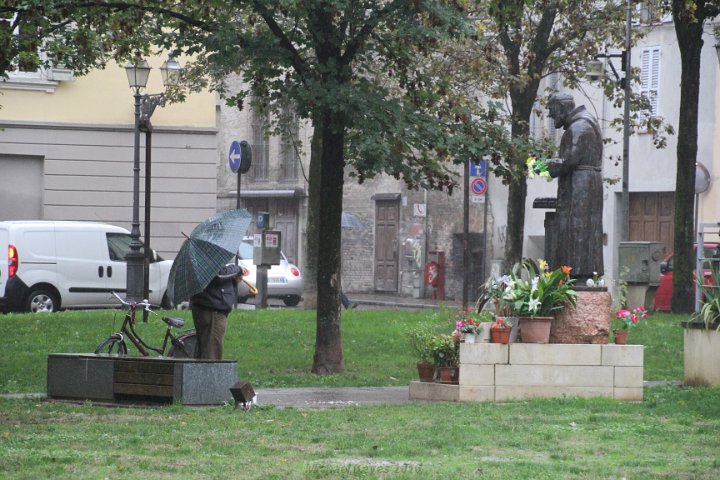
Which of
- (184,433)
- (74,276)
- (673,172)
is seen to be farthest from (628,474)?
(673,172)

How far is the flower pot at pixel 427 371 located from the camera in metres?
14.8

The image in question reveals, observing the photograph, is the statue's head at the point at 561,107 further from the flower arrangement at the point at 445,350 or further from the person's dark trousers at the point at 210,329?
the person's dark trousers at the point at 210,329

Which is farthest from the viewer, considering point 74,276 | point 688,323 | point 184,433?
point 74,276

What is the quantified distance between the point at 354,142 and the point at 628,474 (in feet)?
27.9

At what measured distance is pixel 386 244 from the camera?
49344 mm

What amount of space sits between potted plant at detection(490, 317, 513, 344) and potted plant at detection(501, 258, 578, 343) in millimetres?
200

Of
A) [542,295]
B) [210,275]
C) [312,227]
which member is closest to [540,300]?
[542,295]

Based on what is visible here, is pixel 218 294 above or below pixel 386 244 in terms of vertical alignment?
below

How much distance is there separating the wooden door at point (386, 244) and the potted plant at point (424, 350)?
109 feet

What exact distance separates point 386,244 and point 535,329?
35009mm

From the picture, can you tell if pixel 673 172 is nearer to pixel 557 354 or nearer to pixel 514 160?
pixel 514 160

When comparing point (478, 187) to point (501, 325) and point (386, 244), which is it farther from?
point (386, 244)

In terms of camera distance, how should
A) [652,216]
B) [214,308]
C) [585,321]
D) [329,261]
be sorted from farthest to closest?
[652,216] < [329,261] < [214,308] < [585,321]

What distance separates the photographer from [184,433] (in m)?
11.2
